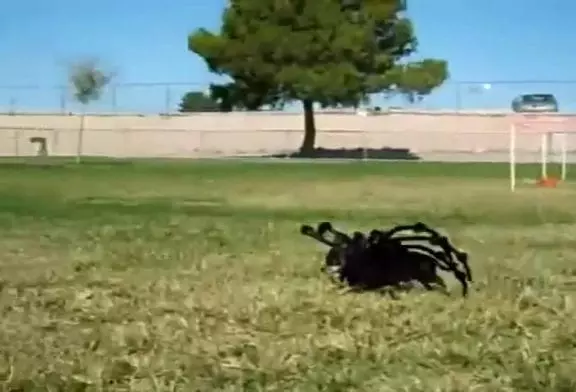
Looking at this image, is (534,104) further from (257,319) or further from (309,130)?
(257,319)

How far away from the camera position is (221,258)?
7.85 metres

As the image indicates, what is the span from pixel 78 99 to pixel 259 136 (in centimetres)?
1245

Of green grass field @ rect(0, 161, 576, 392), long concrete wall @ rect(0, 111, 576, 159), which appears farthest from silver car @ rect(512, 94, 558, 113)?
green grass field @ rect(0, 161, 576, 392)

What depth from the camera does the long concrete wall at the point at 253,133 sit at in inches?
2522

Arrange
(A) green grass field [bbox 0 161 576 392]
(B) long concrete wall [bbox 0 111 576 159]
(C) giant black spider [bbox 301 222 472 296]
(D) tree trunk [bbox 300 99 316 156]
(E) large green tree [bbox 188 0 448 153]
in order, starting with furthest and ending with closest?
(B) long concrete wall [bbox 0 111 576 159] < (D) tree trunk [bbox 300 99 316 156] < (E) large green tree [bbox 188 0 448 153] < (C) giant black spider [bbox 301 222 472 296] < (A) green grass field [bbox 0 161 576 392]

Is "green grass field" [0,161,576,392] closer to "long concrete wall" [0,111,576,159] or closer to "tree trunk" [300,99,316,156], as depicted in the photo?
"tree trunk" [300,99,316,156]

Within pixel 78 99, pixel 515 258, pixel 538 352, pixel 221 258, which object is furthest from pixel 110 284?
pixel 78 99

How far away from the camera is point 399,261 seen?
5840 millimetres

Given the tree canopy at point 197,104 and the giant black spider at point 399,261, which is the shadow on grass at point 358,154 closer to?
the tree canopy at point 197,104

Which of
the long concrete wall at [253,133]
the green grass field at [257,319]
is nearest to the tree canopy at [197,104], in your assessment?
the long concrete wall at [253,133]

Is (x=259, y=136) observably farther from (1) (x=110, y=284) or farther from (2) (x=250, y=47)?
(1) (x=110, y=284)

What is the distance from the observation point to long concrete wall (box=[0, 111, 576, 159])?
64062 mm

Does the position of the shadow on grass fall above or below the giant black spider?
above

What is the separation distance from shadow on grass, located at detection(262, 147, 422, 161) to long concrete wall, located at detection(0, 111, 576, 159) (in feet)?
2.39
